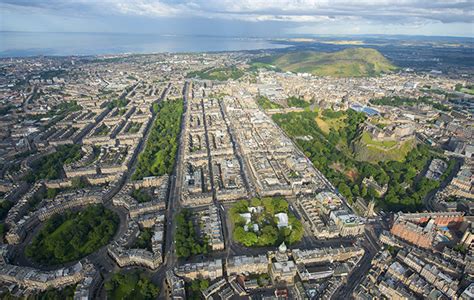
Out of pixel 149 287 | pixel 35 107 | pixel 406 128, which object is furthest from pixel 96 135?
pixel 406 128

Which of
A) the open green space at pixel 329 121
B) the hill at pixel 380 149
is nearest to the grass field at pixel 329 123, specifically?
the open green space at pixel 329 121

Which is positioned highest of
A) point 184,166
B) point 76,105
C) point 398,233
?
point 76,105

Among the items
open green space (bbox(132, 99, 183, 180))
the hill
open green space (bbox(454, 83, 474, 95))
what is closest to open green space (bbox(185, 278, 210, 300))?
open green space (bbox(132, 99, 183, 180))

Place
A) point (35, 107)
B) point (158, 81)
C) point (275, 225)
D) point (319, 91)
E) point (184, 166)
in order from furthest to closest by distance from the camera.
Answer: point (158, 81)
point (319, 91)
point (35, 107)
point (184, 166)
point (275, 225)

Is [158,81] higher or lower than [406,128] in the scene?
higher

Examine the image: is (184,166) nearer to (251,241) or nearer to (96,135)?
(251,241)
